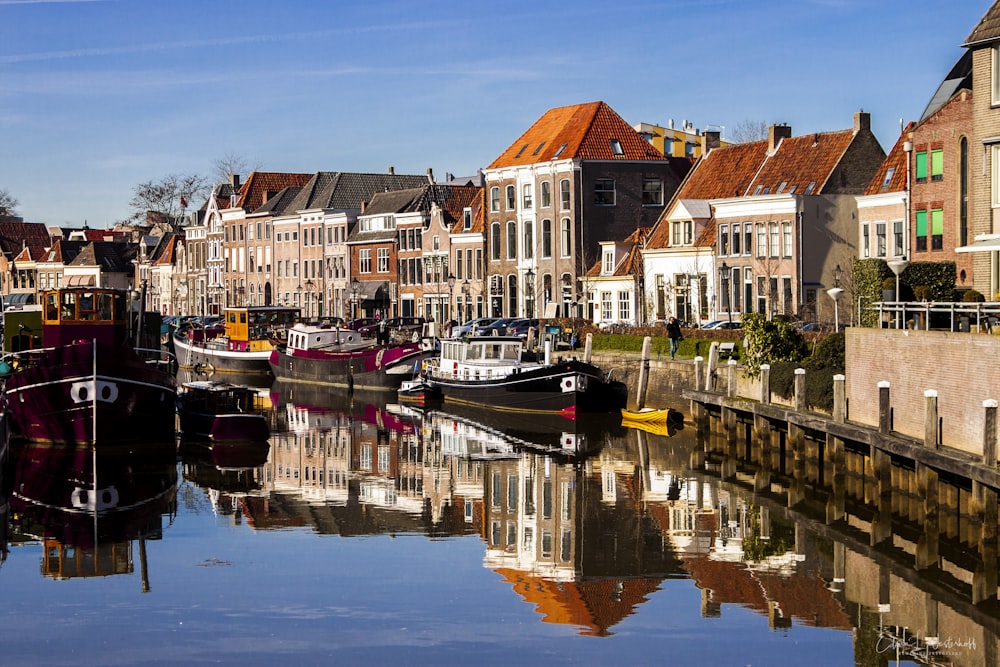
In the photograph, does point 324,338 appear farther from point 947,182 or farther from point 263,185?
point 263,185

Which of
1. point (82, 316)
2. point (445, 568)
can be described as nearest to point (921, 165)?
point (82, 316)

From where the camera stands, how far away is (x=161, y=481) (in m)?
36.5

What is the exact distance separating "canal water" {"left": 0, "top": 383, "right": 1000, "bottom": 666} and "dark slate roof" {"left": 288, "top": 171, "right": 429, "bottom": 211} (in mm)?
69621

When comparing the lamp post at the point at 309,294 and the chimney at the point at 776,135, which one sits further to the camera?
the lamp post at the point at 309,294

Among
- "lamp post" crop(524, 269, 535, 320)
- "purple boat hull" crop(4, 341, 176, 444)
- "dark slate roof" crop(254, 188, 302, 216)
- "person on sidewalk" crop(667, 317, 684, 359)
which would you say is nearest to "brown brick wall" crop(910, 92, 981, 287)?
"person on sidewalk" crop(667, 317, 684, 359)

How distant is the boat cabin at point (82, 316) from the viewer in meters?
42.6

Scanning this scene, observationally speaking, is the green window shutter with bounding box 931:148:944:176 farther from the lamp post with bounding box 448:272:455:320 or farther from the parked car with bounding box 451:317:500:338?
the lamp post with bounding box 448:272:455:320

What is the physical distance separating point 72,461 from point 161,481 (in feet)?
10.6

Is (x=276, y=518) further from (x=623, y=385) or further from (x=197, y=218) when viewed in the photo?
(x=197, y=218)

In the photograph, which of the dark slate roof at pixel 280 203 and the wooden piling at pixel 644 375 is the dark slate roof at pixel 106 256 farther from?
the wooden piling at pixel 644 375

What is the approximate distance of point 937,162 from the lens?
49219mm

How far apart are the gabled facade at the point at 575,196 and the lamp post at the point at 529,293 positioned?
0.06 meters

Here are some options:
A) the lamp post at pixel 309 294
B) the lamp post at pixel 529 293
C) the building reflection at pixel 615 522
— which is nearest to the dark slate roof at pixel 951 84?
the building reflection at pixel 615 522

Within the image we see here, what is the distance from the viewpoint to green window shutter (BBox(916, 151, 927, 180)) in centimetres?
5009
